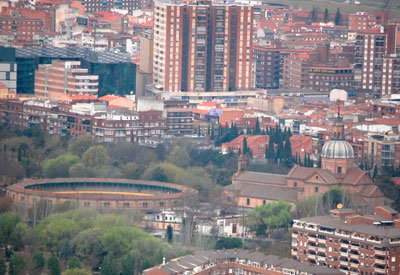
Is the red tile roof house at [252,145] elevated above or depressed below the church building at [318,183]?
above

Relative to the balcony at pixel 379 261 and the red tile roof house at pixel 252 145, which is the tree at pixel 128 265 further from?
the red tile roof house at pixel 252 145

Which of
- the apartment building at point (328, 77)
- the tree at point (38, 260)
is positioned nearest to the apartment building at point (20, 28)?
the apartment building at point (328, 77)

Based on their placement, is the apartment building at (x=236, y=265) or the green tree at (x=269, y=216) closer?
the apartment building at (x=236, y=265)

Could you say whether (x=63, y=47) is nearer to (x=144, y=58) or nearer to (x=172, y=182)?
(x=144, y=58)

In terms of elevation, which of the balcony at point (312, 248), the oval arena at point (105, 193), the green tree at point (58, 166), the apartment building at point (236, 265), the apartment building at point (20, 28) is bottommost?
the apartment building at point (236, 265)

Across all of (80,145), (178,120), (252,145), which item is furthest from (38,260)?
(178,120)

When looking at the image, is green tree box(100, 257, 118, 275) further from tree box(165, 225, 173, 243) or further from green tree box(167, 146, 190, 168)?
green tree box(167, 146, 190, 168)

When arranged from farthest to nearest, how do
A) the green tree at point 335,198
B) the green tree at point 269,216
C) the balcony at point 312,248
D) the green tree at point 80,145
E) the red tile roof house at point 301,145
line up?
1. the red tile roof house at point 301,145
2. the green tree at point 80,145
3. the green tree at point 335,198
4. the green tree at point 269,216
5. the balcony at point 312,248
